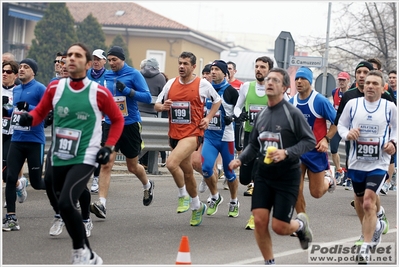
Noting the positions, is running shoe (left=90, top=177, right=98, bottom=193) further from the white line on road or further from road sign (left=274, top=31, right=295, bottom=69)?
road sign (left=274, top=31, right=295, bottom=69)

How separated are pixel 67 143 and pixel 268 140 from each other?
1914mm

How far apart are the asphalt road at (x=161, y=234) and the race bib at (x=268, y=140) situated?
1.21 m

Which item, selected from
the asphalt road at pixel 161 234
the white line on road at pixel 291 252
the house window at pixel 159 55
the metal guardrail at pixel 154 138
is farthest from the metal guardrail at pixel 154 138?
the house window at pixel 159 55

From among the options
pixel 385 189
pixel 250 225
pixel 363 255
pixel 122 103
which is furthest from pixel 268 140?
pixel 385 189

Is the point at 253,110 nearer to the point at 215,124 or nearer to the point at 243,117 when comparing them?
the point at 243,117

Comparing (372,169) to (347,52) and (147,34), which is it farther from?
(147,34)

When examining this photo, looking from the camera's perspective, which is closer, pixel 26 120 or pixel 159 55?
pixel 26 120

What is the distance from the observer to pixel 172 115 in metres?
11.5

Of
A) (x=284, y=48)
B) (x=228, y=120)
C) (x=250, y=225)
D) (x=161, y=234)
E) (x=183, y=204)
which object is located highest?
(x=284, y=48)

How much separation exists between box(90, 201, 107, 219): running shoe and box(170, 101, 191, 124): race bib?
1.43 metres

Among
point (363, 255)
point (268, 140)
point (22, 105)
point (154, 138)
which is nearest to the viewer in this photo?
point (268, 140)

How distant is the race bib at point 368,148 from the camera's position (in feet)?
30.8

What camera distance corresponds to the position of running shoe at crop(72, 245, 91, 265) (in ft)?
27.2

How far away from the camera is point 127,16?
7788 centimetres
